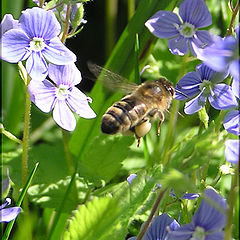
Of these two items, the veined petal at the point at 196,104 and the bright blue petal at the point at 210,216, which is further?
the veined petal at the point at 196,104

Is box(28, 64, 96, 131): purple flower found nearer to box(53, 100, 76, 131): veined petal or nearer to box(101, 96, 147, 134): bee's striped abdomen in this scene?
box(53, 100, 76, 131): veined petal

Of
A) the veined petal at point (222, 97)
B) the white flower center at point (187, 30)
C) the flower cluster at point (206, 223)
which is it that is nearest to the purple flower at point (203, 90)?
the veined petal at point (222, 97)

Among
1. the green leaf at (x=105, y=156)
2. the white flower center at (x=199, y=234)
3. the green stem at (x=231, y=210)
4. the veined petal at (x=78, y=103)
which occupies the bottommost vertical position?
the green leaf at (x=105, y=156)

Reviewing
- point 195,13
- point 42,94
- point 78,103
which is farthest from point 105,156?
point 195,13

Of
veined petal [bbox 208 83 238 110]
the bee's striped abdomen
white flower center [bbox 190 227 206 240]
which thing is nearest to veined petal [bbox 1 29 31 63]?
the bee's striped abdomen

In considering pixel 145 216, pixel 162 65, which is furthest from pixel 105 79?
pixel 162 65

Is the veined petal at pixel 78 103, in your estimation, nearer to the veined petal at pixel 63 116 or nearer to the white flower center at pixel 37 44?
the veined petal at pixel 63 116
